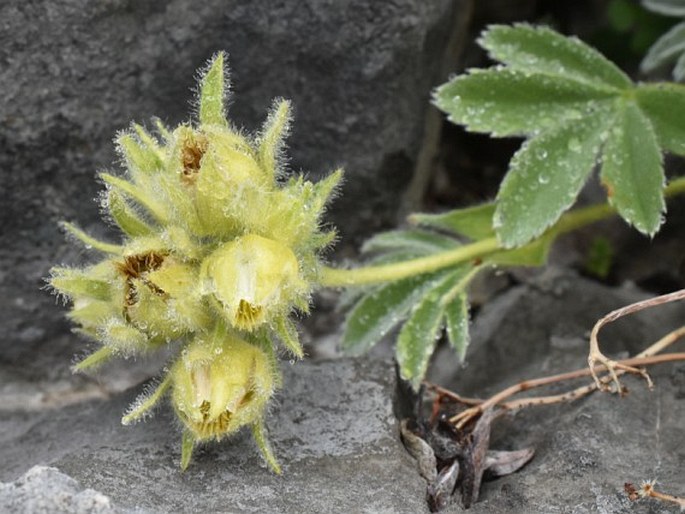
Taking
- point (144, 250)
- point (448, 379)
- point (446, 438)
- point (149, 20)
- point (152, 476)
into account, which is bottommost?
point (448, 379)

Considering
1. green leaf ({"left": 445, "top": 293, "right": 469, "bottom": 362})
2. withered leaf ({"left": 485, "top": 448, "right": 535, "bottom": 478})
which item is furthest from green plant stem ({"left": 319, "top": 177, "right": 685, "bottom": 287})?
withered leaf ({"left": 485, "top": 448, "right": 535, "bottom": 478})

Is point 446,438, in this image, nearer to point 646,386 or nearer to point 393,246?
point 646,386

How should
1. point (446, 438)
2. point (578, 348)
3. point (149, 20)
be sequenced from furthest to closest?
point (578, 348) → point (149, 20) → point (446, 438)

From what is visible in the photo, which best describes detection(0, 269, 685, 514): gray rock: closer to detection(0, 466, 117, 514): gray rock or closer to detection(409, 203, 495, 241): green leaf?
detection(0, 466, 117, 514): gray rock

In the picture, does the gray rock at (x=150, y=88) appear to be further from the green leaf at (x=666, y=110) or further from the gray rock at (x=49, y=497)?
the gray rock at (x=49, y=497)

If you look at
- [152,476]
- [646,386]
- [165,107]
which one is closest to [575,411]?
[646,386]

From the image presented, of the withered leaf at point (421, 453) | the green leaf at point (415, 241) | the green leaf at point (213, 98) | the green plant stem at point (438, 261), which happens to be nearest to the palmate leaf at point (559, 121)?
the green plant stem at point (438, 261)

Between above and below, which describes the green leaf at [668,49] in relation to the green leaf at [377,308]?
above
